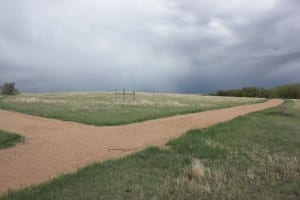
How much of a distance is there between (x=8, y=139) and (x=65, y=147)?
2.87 m

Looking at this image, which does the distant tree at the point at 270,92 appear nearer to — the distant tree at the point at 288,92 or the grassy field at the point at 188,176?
the distant tree at the point at 288,92

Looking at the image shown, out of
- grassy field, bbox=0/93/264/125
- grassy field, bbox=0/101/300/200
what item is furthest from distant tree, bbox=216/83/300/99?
grassy field, bbox=0/101/300/200

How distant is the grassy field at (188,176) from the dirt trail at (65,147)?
2.79 ft

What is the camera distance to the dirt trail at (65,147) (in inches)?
365

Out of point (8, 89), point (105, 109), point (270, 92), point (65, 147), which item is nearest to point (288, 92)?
point (270, 92)

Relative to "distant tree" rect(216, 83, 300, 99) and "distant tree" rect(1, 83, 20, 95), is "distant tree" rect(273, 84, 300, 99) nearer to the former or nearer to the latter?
"distant tree" rect(216, 83, 300, 99)

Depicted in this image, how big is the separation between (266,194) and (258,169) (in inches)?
87.3

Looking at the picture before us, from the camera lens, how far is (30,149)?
12.4m

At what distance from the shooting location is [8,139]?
14.2 metres

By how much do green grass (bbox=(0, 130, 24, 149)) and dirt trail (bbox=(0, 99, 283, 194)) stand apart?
329 mm

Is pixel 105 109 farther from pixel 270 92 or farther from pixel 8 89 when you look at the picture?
pixel 270 92

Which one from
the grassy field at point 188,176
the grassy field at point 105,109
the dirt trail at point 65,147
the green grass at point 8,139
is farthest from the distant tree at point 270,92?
the green grass at point 8,139

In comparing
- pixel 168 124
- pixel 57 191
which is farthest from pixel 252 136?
pixel 57 191

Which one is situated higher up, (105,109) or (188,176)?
(105,109)
